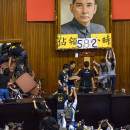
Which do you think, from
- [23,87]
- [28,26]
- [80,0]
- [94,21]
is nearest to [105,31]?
[94,21]

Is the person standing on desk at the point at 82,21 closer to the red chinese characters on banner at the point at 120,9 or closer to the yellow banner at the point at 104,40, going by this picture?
the yellow banner at the point at 104,40

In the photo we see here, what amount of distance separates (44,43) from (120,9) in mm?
3687

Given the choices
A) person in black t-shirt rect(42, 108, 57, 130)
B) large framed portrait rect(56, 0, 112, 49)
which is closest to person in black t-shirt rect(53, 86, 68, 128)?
person in black t-shirt rect(42, 108, 57, 130)

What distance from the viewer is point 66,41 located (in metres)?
15.1

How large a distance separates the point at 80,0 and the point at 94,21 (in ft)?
3.62

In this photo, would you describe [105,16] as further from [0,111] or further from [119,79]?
[0,111]

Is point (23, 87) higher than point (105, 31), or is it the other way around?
point (105, 31)

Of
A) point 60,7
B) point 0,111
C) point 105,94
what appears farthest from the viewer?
point 60,7

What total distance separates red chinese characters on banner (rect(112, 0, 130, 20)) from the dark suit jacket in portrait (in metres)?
0.87

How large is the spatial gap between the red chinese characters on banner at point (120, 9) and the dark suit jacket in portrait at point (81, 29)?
87cm

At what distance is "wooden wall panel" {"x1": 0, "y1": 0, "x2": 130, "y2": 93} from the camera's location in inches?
583

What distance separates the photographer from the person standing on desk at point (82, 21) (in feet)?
49.7

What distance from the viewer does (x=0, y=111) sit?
11047 millimetres

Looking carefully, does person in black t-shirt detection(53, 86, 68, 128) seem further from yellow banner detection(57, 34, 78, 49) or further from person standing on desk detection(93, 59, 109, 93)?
yellow banner detection(57, 34, 78, 49)
